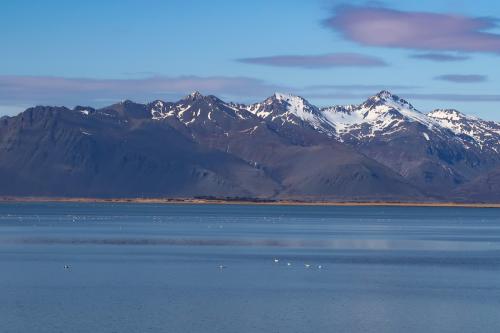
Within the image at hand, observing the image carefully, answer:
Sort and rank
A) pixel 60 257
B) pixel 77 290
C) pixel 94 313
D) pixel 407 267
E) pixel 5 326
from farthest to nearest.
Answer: pixel 60 257 < pixel 407 267 < pixel 77 290 < pixel 94 313 < pixel 5 326

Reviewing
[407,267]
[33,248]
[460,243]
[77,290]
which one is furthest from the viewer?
[460,243]

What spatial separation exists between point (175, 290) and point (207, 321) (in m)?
11.0

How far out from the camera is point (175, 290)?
2269 inches

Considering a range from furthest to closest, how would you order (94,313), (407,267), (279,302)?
(407,267) < (279,302) < (94,313)

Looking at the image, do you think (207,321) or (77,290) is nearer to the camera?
(207,321)

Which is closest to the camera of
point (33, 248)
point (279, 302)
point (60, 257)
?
point (279, 302)

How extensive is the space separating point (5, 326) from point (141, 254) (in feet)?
129

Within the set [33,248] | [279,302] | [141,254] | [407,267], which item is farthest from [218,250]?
[279,302]

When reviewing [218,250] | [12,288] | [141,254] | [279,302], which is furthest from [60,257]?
[279,302]

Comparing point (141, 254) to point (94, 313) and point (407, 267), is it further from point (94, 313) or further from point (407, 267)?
point (94, 313)

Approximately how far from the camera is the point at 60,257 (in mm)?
80438

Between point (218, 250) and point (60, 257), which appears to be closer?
point (60, 257)

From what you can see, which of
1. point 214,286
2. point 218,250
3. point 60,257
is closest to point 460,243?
point 218,250

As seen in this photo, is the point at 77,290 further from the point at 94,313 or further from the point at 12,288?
the point at 94,313
